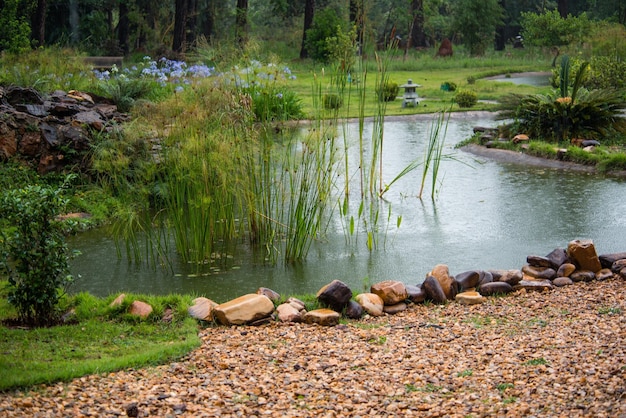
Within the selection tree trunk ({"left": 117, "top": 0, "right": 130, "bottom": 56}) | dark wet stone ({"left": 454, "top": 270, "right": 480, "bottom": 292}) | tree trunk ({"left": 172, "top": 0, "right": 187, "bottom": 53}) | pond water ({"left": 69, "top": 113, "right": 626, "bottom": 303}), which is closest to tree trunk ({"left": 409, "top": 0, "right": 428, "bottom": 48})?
tree trunk ({"left": 117, "top": 0, "right": 130, "bottom": 56})

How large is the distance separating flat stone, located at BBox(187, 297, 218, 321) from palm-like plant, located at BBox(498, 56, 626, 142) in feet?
25.1

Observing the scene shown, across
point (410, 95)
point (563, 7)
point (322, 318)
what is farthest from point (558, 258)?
point (563, 7)

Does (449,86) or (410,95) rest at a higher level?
(449,86)

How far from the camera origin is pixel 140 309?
4559mm

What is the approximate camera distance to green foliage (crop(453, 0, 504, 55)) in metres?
30.6

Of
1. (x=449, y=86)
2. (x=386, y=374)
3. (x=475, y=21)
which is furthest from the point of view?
(x=475, y=21)

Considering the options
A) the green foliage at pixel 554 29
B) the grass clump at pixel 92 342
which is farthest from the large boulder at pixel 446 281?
the green foliage at pixel 554 29

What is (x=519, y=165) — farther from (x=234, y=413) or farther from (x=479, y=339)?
(x=234, y=413)

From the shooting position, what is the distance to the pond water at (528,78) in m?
20.6

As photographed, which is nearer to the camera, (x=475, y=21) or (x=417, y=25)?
(x=475, y=21)

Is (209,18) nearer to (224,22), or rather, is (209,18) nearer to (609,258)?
(224,22)

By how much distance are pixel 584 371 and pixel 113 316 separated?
2590 millimetres

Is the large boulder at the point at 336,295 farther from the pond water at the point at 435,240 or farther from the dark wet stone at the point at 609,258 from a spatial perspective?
the dark wet stone at the point at 609,258

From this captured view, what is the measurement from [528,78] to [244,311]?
761 inches
